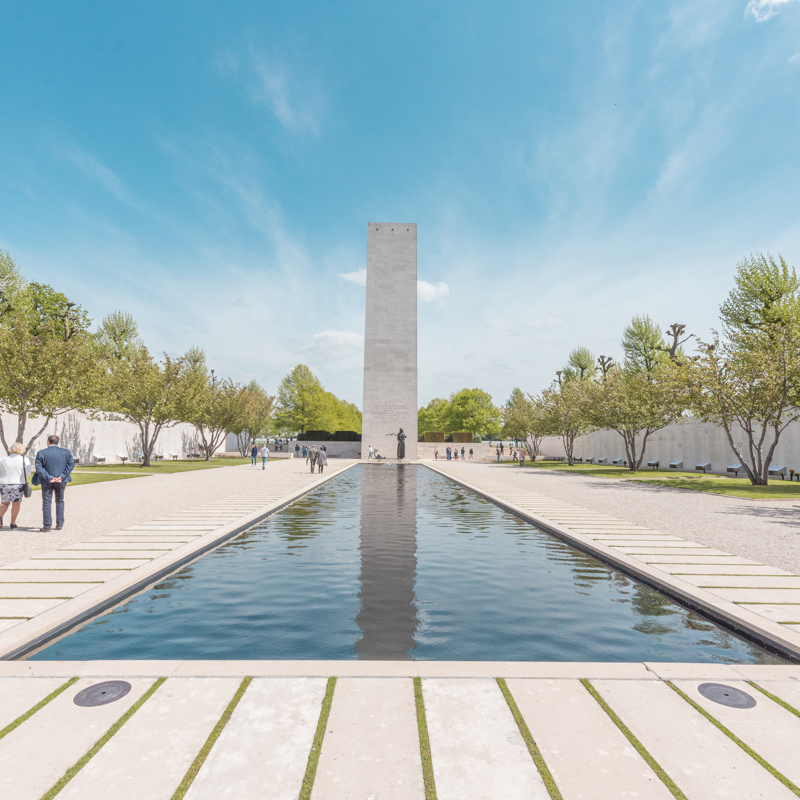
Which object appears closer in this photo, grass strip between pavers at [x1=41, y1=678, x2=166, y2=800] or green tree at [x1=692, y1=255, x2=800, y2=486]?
grass strip between pavers at [x1=41, y1=678, x2=166, y2=800]

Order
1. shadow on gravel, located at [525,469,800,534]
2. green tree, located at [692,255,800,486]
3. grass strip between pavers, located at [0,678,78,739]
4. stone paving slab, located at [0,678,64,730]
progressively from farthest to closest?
green tree, located at [692,255,800,486]
shadow on gravel, located at [525,469,800,534]
stone paving slab, located at [0,678,64,730]
grass strip between pavers, located at [0,678,78,739]

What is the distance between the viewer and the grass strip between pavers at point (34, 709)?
328 centimetres

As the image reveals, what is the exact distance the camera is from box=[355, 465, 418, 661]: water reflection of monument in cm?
503

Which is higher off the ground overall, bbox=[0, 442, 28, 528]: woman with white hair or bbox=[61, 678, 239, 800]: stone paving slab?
bbox=[0, 442, 28, 528]: woman with white hair

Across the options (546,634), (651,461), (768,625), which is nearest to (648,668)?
(546,634)

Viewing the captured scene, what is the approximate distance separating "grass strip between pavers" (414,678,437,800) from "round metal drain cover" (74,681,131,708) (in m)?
2.12

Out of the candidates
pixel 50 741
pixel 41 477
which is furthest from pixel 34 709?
pixel 41 477

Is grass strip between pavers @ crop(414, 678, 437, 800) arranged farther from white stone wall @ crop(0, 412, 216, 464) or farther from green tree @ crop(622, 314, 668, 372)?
green tree @ crop(622, 314, 668, 372)

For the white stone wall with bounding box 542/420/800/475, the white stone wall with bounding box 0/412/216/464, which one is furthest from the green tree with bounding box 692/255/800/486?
the white stone wall with bounding box 0/412/216/464

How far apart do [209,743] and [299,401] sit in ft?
220

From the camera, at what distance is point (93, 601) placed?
18.8 ft

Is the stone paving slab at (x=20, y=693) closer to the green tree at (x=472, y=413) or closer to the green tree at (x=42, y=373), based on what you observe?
the green tree at (x=42, y=373)

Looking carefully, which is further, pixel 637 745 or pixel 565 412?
pixel 565 412

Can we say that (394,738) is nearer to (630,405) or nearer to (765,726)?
(765,726)
